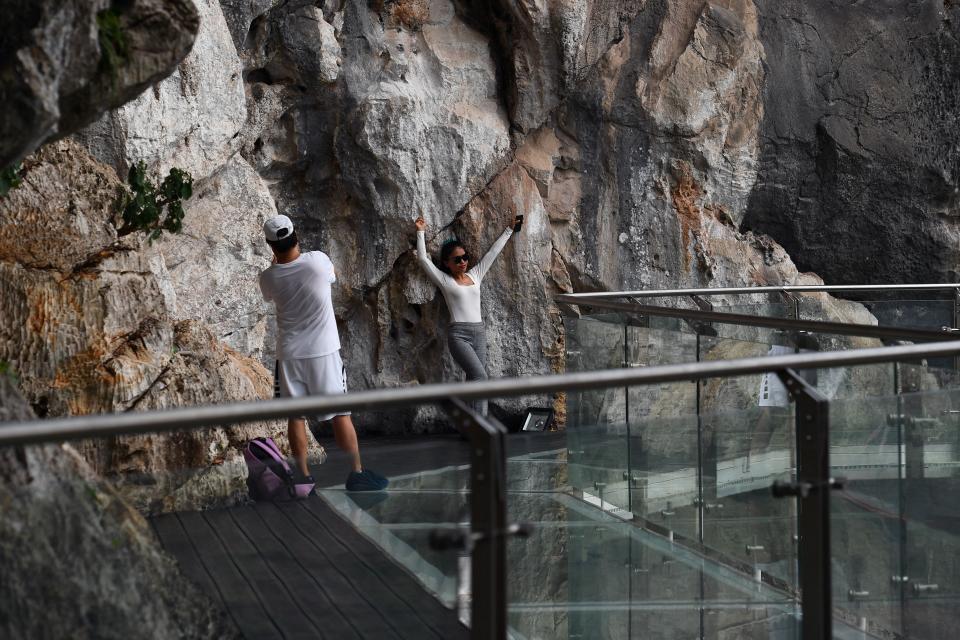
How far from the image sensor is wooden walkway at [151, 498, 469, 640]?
5.11ft

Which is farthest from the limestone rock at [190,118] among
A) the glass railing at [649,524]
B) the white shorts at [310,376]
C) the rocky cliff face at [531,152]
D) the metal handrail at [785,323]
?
the glass railing at [649,524]

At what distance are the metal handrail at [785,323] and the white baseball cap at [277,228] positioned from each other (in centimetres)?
154

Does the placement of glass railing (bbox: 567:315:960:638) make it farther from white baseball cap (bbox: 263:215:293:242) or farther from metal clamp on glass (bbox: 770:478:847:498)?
white baseball cap (bbox: 263:215:293:242)

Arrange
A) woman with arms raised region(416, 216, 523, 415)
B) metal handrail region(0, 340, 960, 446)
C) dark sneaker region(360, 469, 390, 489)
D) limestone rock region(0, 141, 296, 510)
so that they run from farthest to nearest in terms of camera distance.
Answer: woman with arms raised region(416, 216, 523, 415), limestone rock region(0, 141, 296, 510), dark sneaker region(360, 469, 390, 489), metal handrail region(0, 340, 960, 446)

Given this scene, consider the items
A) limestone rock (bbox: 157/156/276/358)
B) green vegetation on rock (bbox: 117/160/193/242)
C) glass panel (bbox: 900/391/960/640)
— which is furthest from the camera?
limestone rock (bbox: 157/156/276/358)

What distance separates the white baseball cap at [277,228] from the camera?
179 inches

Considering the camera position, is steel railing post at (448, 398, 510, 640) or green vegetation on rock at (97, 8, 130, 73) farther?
green vegetation on rock at (97, 8, 130, 73)

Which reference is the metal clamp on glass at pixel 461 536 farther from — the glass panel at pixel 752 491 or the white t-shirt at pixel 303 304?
the white t-shirt at pixel 303 304

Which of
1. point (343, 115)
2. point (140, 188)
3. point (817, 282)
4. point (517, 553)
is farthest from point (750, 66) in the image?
point (517, 553)

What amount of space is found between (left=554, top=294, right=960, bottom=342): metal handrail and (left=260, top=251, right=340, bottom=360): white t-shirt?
4.46 ft

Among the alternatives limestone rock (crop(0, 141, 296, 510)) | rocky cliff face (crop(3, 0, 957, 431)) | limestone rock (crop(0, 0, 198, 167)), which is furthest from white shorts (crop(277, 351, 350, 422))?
rocky cliff face (crop(3, 0, 957, 431))

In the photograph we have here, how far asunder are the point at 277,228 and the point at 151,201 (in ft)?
5.11

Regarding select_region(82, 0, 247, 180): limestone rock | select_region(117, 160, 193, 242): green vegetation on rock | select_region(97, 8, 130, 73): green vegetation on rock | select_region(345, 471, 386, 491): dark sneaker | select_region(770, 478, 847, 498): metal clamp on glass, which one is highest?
select_region(82, 0, 247, 180): limestone rock

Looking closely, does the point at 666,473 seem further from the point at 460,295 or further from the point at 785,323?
the point at 460,295
